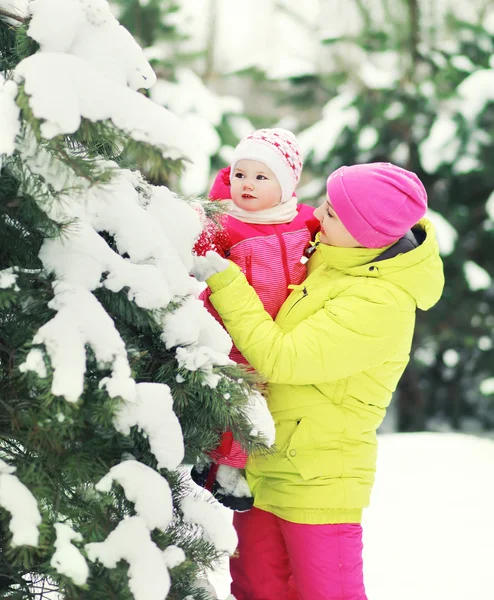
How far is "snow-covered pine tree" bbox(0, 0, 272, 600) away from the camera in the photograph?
1.30 meters

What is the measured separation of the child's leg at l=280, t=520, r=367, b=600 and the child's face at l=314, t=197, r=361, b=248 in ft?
2.56

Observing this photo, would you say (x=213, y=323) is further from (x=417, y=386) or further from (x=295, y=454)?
(x=417, y=386)

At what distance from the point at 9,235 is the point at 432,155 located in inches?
175

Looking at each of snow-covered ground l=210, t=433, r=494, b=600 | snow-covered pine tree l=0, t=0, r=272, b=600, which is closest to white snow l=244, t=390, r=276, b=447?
snow-covered pine tree l=0, t=0, r=272, b=600

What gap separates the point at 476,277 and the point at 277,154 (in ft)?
12.6

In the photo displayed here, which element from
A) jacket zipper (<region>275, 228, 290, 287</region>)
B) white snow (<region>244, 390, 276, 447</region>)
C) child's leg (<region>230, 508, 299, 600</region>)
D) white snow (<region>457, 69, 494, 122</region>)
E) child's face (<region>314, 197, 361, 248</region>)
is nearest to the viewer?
white snow (<region>244, 390, 276, 447</region>)

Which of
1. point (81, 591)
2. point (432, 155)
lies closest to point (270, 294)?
point (81, 591)

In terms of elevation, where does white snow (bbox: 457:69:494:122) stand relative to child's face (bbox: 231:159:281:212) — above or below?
above

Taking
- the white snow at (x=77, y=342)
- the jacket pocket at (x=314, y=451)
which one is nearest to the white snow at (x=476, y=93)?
the jacket pocket at (x=314, y=451)

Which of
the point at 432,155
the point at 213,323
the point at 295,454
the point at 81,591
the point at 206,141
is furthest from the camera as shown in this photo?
the point at 432,155

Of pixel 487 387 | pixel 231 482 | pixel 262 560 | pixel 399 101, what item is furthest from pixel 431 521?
pixel 399 101

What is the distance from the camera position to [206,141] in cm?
471

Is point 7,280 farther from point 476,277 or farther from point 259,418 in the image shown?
point 476,277

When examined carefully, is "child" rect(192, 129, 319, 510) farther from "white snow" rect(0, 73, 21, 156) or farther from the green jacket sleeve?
"white snow" rect(0, 73, 21, 156)
